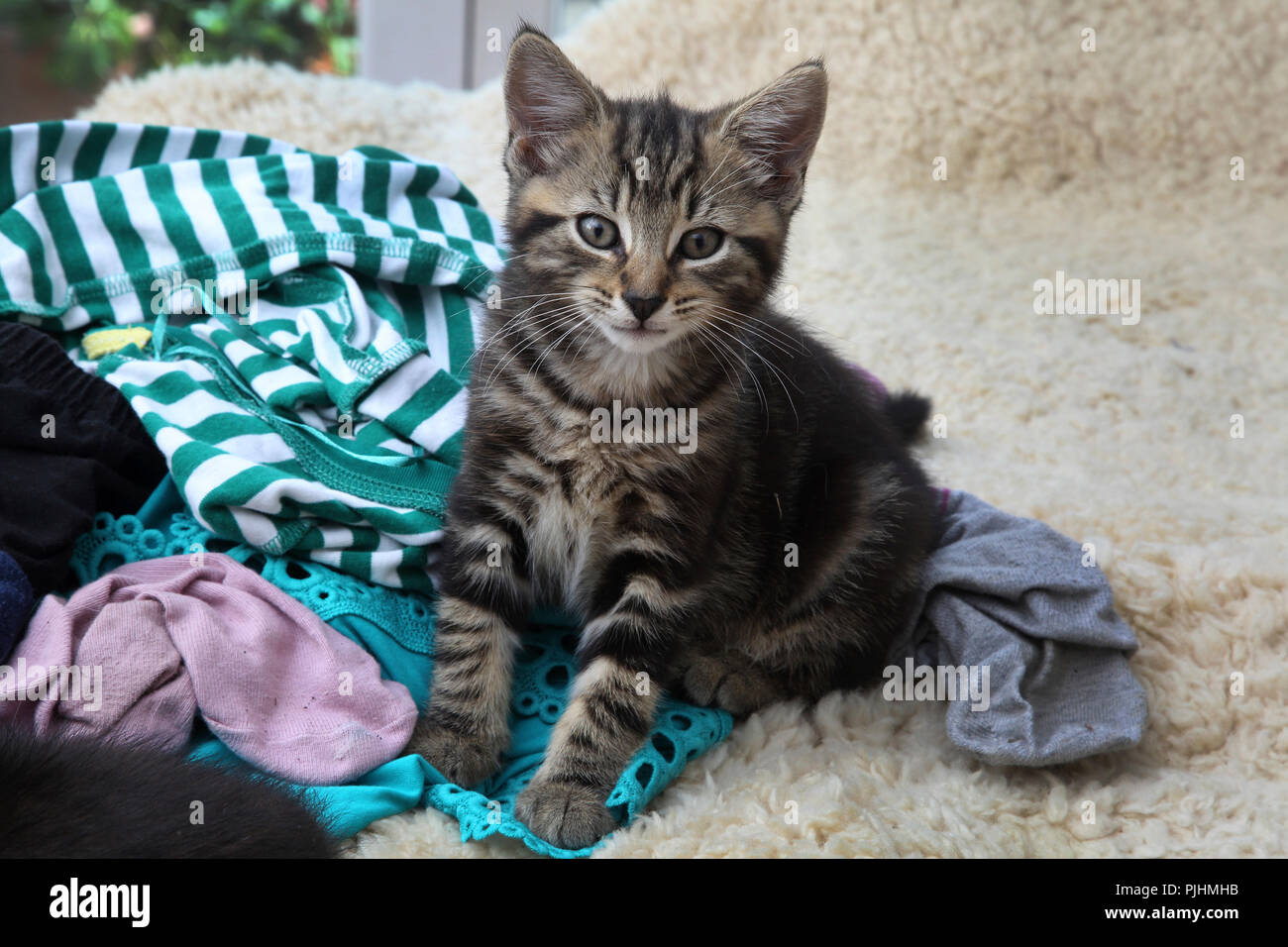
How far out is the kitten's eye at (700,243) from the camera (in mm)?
1348

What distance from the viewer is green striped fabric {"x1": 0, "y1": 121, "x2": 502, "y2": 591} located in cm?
149

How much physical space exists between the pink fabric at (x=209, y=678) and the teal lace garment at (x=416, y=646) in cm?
5

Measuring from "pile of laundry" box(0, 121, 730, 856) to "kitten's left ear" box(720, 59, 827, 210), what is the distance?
0.53 metres

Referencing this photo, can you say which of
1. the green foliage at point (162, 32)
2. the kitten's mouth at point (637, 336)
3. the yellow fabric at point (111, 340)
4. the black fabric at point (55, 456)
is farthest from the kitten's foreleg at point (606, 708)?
the green foliage at point (162, 32)

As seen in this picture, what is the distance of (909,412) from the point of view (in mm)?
1954

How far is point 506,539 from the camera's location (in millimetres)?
1412

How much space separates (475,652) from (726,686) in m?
0.35

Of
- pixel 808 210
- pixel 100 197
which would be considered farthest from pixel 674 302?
pixel 808 210

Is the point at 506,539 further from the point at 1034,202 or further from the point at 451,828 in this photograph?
the point at 1034,202

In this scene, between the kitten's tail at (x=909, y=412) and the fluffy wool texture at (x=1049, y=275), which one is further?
the kitten's tail at (x=909, y=412)

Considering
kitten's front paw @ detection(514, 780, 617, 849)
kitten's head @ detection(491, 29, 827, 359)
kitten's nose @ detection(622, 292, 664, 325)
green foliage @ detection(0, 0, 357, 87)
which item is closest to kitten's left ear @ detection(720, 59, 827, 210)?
kitten's head @ detection(491, 29, 827, 359)

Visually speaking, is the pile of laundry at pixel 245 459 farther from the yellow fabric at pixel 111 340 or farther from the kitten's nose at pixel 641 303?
the kitten's nose at pixel 641 303

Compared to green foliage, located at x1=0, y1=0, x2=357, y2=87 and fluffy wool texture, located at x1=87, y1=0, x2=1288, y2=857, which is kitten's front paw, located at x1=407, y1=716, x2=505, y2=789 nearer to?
fluffy wool texture, located at x1=87, y1=0, x2=1288, y2=857
